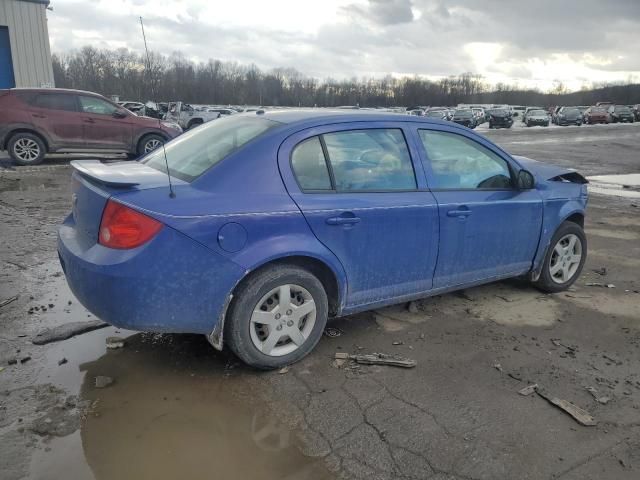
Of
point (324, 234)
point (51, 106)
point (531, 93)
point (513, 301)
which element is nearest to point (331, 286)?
point (324, 234)

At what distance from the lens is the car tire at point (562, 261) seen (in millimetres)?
4848

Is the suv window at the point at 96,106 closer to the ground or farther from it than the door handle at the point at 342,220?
farther from it

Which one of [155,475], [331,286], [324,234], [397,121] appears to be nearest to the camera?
[155,475]

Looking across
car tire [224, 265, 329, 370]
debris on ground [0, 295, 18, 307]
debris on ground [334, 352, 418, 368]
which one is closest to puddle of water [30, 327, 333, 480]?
car tire [224, 265, 329, 370]

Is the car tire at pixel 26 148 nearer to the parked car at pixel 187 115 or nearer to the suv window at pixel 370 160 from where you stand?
the suv window at pixel 370 160

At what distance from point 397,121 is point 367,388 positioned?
76.1 inches

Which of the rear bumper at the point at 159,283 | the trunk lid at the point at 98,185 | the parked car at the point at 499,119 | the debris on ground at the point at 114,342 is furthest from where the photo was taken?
the parked car at the point at 499,119

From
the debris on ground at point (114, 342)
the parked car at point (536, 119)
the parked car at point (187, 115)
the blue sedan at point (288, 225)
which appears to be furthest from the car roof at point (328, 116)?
the parked car at point (536, 119)

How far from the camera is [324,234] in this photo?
3.36 m

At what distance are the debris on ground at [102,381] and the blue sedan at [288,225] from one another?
1.52 feet

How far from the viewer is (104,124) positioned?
1241cm

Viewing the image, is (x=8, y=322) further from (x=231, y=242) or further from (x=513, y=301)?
(x=513, y=301)

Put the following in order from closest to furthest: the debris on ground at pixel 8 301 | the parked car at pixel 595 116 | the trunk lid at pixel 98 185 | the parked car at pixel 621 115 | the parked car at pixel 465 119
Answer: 1. the trunk lid at pixel 98 185
2. the debris on ground at pixel 8 301
3. the parked car at pixel 465 119
4. the parked car at pixel 595 116
5. the parked car at pixel 621 115

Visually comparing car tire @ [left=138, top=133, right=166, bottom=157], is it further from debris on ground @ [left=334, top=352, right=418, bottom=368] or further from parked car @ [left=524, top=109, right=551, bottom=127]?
parked car @ [left=524, top=109, right=551, bottom=127]
